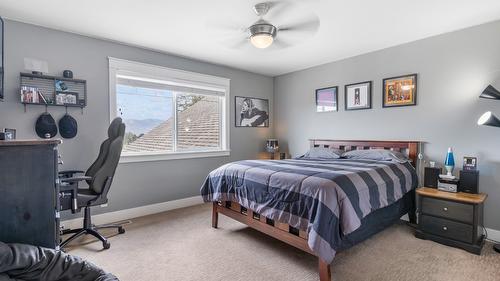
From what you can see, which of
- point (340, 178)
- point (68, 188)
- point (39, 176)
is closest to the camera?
point (39, 176)

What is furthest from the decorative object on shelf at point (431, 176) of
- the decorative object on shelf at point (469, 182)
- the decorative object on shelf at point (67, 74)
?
the decorative object on shelf at point (67, 74)

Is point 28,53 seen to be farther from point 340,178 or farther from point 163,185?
point 340,178

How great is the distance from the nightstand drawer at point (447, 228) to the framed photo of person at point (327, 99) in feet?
6.91

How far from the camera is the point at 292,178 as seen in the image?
219 centimetres

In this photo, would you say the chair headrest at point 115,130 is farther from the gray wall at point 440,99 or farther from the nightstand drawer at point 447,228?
the nightstand drawer at point 447,228

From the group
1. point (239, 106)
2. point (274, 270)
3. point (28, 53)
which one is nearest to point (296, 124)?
point (239, 106)

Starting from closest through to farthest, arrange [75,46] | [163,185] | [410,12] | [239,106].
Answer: [410,12] → [75,46] → [163,185] → [239,106]

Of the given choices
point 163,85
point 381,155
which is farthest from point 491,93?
point 163,85

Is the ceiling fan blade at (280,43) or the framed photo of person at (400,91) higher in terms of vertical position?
the ceiling fan blade at (280,43)

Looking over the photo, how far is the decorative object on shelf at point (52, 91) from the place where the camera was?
267cm

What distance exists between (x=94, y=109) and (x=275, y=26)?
2.44m

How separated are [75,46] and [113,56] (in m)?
0.41

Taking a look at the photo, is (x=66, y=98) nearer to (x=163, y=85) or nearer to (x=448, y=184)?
(x=163, y=85)

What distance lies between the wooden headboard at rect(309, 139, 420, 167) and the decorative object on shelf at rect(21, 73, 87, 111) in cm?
355
